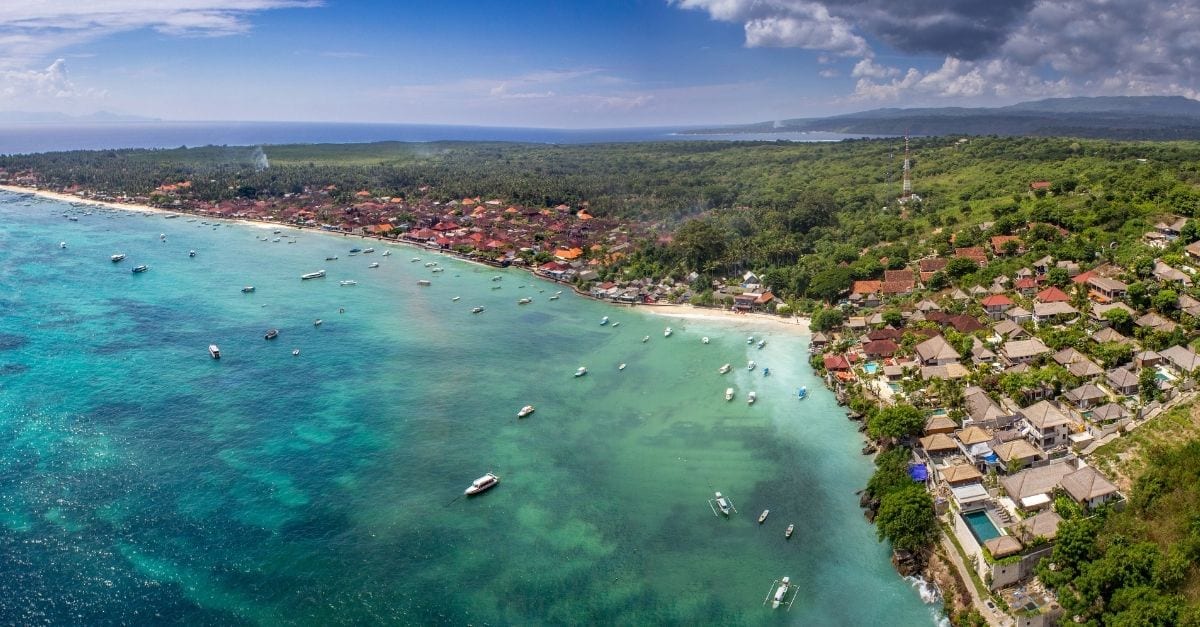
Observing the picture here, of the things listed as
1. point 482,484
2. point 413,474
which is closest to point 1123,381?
point 482,484

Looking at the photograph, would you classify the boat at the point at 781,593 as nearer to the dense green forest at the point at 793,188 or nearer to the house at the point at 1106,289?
the house at the point at 1106,289

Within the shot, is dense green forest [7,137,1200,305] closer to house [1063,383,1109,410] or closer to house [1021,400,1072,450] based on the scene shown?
house [1063,383,1109,410]

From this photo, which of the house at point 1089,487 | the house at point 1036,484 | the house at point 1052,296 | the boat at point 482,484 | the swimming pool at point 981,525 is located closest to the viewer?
the house at point 1089,487

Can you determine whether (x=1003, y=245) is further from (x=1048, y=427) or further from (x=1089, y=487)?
(x=1089, y=487)

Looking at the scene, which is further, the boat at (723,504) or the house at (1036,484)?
the boat at (723,504)

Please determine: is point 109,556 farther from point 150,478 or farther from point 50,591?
point 150,478

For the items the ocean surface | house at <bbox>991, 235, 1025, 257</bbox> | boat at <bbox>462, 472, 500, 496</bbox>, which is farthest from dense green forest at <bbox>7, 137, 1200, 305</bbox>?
boat at <bbox>462, 472, 500, 496</bbox>

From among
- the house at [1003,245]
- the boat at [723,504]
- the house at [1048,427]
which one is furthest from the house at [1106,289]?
the boat at [723,504]
